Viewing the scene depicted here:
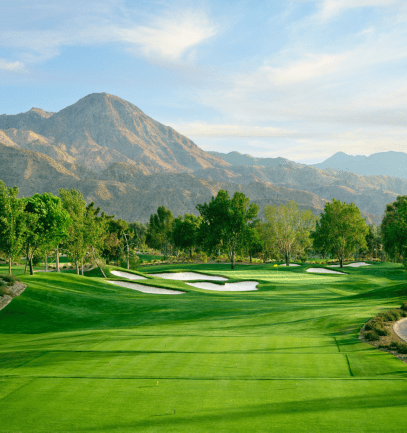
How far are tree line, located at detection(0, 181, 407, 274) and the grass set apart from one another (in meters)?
10.2

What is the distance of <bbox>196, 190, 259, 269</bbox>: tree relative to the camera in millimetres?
57281

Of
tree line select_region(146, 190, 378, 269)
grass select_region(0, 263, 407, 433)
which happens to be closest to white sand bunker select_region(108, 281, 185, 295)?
grass select_region(0, 263, 407, 433)

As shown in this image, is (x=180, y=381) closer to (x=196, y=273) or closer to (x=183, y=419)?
(x=183, y=419)

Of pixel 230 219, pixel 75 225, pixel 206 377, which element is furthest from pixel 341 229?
pixel 206 377

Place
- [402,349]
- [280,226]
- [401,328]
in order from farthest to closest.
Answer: [280,226] → [401,328] → [402,349]

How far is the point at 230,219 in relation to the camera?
57.8m

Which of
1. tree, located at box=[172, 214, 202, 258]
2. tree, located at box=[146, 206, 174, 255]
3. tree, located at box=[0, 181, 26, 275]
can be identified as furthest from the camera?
tree, located at box=[146, 206, 174, 255]

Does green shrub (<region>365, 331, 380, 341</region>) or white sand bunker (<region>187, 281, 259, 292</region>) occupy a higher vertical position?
green shrub (<region>365, 331, 380, 341</region>)

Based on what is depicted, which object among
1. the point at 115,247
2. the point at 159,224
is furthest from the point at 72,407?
the point at 159,224

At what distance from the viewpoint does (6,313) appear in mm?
18203

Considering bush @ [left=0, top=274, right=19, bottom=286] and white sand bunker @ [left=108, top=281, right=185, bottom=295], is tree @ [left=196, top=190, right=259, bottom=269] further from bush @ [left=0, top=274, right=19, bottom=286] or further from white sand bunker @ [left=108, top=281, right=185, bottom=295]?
bush @ [left=0, top=274, right=19, bottom=286]

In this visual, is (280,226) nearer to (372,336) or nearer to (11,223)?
(11,223)

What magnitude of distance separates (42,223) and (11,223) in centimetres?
497

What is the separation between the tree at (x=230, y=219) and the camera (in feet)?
188
